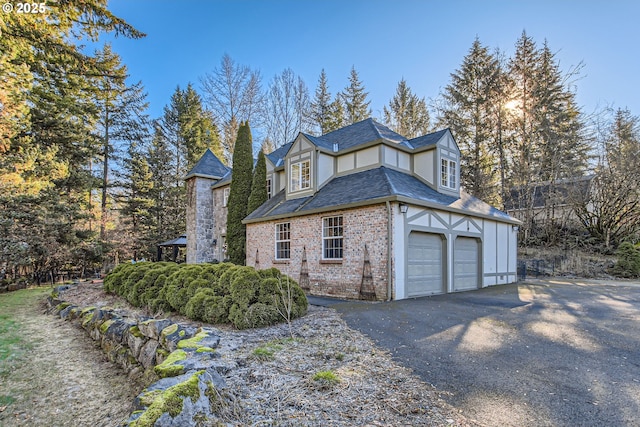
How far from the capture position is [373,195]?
9.64 meters

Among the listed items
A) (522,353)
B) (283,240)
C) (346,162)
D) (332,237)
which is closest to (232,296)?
(332,237)

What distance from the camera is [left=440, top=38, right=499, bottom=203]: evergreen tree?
23094mm

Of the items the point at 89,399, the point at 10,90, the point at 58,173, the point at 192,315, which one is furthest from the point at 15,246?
the point at 89,399

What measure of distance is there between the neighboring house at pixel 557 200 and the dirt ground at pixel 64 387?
23637 mm

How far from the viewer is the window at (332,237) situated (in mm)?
10477

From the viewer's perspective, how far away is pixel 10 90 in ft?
33.9

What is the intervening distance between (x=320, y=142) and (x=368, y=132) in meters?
1.93

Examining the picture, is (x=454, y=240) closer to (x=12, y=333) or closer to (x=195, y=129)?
(x=12, y=333)

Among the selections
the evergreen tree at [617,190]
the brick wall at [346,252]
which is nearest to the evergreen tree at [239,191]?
the brick wall at [346,252]

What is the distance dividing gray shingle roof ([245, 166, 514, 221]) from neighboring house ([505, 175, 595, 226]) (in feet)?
33.1

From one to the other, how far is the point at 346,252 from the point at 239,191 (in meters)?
8.97

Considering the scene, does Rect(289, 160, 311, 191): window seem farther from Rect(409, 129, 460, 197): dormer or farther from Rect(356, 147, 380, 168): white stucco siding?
Rect(409, 129, 460, 197): dormer

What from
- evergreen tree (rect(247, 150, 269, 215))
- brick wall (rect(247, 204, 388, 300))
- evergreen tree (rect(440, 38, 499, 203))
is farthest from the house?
evergreen tree (rect(440, 38, 499, 203))

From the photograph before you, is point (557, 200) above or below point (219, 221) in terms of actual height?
above
